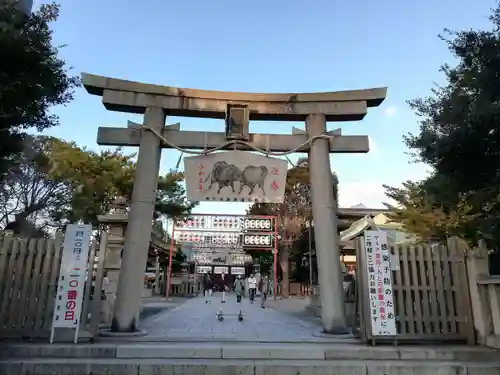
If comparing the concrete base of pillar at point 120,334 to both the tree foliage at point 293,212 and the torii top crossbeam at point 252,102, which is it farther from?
the tree foliage at point 293,212

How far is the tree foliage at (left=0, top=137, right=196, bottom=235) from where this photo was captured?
69.7 ft

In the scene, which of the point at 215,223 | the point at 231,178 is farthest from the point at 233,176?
the point at 215,223

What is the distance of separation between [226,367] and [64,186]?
21475 mm

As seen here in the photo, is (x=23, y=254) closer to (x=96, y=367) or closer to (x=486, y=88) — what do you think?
(x=96, y=367)

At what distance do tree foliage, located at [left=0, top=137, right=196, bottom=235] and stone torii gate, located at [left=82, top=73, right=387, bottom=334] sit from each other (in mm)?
14498

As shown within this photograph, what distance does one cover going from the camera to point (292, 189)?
101 ft

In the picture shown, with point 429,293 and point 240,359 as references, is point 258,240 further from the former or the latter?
point 240,359

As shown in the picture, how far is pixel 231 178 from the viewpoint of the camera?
830 cm

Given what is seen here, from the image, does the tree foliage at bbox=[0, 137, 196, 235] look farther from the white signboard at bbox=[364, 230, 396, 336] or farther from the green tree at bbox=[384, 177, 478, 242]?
the white signboard at bbox=[364, 230, 396, 336]

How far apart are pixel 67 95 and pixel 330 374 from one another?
8.57 meters

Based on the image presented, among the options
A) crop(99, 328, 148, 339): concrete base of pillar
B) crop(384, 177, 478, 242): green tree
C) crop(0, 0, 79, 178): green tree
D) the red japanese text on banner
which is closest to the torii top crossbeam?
crop(0, 0, 79, 178): green tree

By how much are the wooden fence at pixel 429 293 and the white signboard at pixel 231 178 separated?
99.7 inches

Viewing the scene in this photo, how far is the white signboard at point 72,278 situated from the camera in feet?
21.1

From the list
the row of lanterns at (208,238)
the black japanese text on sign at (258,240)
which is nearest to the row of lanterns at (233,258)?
the row of lanterns at (208,238)
